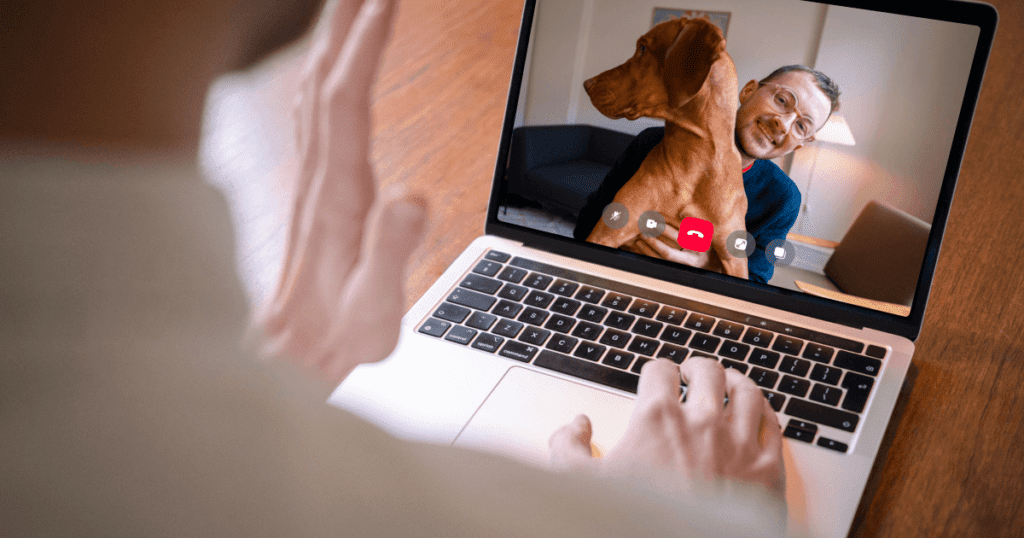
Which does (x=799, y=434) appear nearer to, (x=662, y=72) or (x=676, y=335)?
(x=676, y=335)

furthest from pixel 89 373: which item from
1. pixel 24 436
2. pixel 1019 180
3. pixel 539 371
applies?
pixel 1019 180

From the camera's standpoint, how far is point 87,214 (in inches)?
7.1

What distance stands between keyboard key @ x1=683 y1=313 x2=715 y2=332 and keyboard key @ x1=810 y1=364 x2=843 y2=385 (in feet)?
0.19

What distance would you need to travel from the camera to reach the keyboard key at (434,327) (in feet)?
1.07

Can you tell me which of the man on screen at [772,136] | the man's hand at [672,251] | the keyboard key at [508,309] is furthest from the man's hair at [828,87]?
the keyboard key at [508,309]

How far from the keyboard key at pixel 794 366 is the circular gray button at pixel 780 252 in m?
0.07

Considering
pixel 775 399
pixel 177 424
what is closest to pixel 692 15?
pixel 775 399

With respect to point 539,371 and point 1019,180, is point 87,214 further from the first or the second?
point 1019,180

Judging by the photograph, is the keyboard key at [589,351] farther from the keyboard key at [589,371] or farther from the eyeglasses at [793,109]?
the eyeglasses at [793,109]

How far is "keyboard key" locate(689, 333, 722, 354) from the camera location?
33 centimetres

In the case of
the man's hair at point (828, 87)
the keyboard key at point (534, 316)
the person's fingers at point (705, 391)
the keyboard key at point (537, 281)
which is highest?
the man's hair at point (828, 87)

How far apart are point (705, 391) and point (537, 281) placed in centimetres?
15

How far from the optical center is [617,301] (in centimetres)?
36

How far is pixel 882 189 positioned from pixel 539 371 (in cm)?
22
